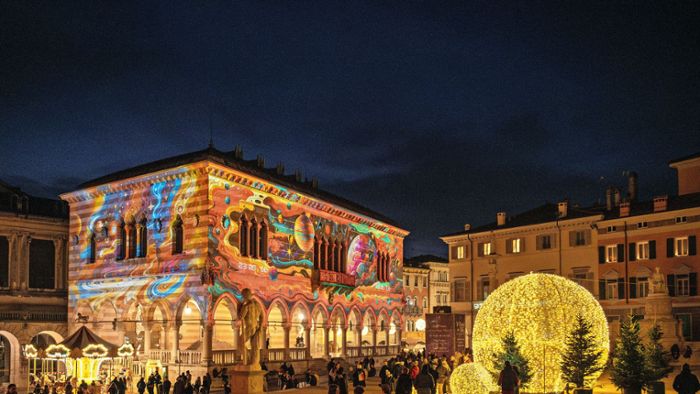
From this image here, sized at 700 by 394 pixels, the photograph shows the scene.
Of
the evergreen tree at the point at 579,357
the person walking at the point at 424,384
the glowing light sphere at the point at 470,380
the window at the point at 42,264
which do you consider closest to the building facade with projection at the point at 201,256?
the window at the point at 42,264

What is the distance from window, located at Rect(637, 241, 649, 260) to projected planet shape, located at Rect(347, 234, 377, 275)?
1447 centimetres

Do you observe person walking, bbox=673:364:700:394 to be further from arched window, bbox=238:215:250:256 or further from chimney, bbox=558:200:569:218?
chimney, bbox=558:200:569:218

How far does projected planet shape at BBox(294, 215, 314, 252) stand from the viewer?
3600cm

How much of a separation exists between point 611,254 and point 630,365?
86.9 feet

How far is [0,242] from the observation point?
34625mm

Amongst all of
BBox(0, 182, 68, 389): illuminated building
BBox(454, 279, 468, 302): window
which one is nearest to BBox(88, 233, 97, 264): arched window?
BBox(0, 182, 68, 389): illuminated building

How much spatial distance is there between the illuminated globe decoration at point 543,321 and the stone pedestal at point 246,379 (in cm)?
Result: 579

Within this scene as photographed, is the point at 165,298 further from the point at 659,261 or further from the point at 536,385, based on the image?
the point at 659,261

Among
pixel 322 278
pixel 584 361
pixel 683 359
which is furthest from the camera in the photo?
pixel 322 278

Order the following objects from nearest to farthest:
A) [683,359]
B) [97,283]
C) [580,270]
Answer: [683,359] → [97,283] → [580,270]

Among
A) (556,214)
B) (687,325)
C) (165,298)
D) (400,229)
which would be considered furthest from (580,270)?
(165,298)

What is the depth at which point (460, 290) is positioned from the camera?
52844 mm

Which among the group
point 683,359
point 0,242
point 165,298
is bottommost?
point 683,359

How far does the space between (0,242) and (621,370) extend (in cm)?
2708
